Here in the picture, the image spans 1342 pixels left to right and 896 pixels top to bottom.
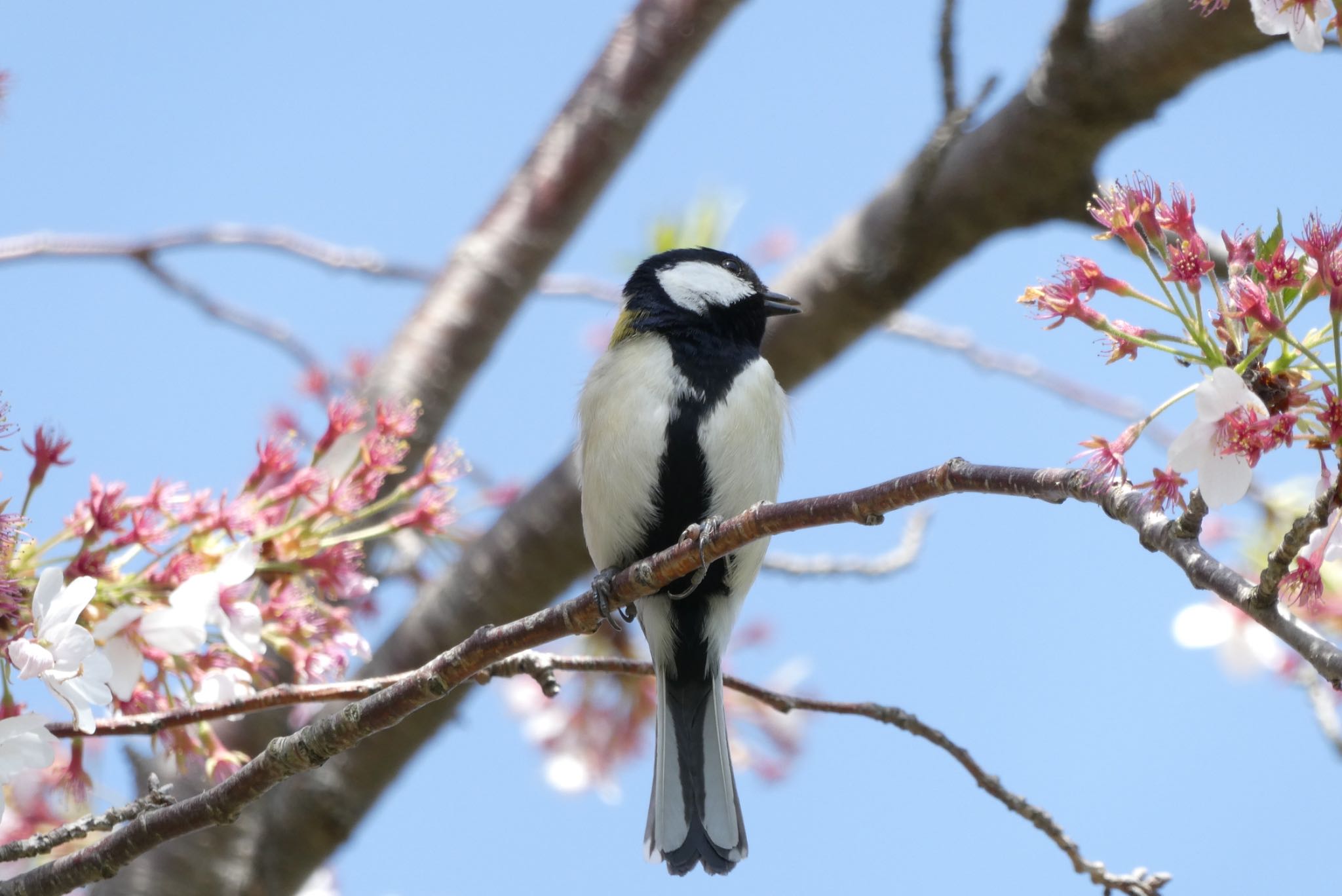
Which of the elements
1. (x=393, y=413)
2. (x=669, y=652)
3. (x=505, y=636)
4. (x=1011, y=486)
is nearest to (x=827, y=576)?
(x=669, y=652)

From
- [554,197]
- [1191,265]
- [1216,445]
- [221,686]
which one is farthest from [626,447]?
[1216,445]

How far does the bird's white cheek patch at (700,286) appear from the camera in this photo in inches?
145

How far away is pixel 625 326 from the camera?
147 inches

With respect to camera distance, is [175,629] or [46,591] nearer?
[46,591]

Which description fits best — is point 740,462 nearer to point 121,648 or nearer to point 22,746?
point 121,648

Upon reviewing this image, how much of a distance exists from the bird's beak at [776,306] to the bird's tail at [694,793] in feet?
3.56

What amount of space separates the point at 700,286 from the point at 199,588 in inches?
78.7

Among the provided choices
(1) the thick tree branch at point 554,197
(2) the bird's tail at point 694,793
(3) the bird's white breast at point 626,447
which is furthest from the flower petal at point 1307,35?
(1) the thick tree branch at point 554,197

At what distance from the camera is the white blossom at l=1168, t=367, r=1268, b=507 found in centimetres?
153

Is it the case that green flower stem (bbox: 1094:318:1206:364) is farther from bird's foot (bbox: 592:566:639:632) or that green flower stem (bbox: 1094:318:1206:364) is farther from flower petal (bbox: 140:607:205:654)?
flower petal (bbox: 140:607:205:654)

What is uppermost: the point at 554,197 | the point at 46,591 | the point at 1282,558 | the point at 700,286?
the point at 554,197

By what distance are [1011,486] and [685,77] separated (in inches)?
125

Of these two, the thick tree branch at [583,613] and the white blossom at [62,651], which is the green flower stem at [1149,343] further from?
the white blossom at [62,651]

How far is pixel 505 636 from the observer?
6.59 ft
